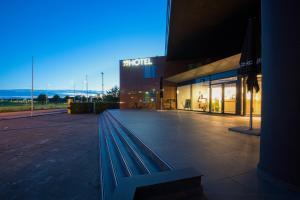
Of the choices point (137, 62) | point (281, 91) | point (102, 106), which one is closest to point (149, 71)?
point (137, 62)

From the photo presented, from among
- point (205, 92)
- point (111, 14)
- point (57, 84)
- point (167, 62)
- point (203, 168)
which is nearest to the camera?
point (203, 168)

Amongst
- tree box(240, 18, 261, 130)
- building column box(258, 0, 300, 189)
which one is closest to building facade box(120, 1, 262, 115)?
tree box(240, 18, 261, 130)

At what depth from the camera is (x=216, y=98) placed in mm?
13133

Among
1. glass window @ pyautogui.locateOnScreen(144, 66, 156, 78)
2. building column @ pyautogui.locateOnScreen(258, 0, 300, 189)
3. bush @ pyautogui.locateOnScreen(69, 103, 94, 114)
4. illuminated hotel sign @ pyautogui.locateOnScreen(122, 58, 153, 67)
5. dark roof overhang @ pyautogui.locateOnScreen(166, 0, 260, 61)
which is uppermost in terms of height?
illuminated hotel sign @ pyautogui.locateOnScreen(122, 58, 153, 67)

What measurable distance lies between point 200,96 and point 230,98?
13.2ft

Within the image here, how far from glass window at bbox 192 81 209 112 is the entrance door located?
811 mm

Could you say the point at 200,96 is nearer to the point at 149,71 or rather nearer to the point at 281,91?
the point at 149,71

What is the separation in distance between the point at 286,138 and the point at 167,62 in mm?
19489

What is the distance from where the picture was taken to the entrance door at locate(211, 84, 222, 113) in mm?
12620

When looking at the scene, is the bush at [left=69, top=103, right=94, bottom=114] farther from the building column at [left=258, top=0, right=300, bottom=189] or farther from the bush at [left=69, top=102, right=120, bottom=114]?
the building column at [left=258, top=0, right=300, bottom=189]

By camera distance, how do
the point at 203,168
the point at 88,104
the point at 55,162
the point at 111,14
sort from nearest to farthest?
1. the point at 203,168
2. the point at 55,162
3. the point at 88,104
4. the point at 111,14

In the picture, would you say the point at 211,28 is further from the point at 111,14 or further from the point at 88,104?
the point at 111,14

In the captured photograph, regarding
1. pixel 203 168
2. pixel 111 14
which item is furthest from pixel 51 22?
pixel 203 168

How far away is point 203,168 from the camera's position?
2.66 meters
